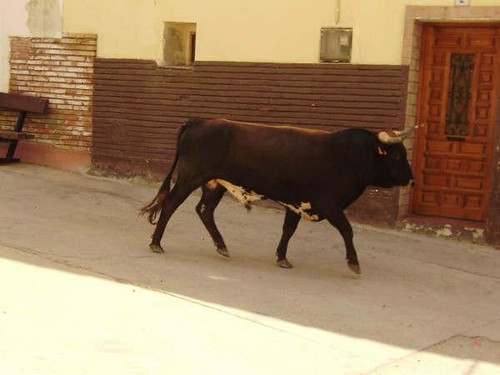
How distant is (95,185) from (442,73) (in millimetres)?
4635

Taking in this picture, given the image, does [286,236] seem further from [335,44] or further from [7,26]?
[7,26]

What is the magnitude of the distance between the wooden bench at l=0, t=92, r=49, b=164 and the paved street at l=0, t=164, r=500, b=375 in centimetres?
209

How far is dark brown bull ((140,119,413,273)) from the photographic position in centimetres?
782

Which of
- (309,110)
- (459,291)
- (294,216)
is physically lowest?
(459,291)

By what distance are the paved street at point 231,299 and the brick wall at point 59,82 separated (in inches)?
82.3

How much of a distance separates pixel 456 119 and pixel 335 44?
1.63 meters

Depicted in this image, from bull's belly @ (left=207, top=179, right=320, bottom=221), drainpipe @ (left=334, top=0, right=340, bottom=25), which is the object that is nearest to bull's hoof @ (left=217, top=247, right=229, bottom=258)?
bull's belly @ (left=207, top=179, right=320, bottom=221)

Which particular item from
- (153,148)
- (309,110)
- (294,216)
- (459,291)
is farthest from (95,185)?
(459,291)

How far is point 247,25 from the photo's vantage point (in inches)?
434

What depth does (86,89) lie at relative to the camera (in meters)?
12.2

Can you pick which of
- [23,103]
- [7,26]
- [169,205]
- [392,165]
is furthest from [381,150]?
[7,26]

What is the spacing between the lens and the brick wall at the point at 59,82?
12.2 metres

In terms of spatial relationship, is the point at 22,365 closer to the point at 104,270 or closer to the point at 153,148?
the point at 104,270

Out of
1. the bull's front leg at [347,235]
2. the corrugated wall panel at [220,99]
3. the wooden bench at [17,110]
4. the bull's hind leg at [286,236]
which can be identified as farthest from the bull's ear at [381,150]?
the wooden bench at [17,110]
